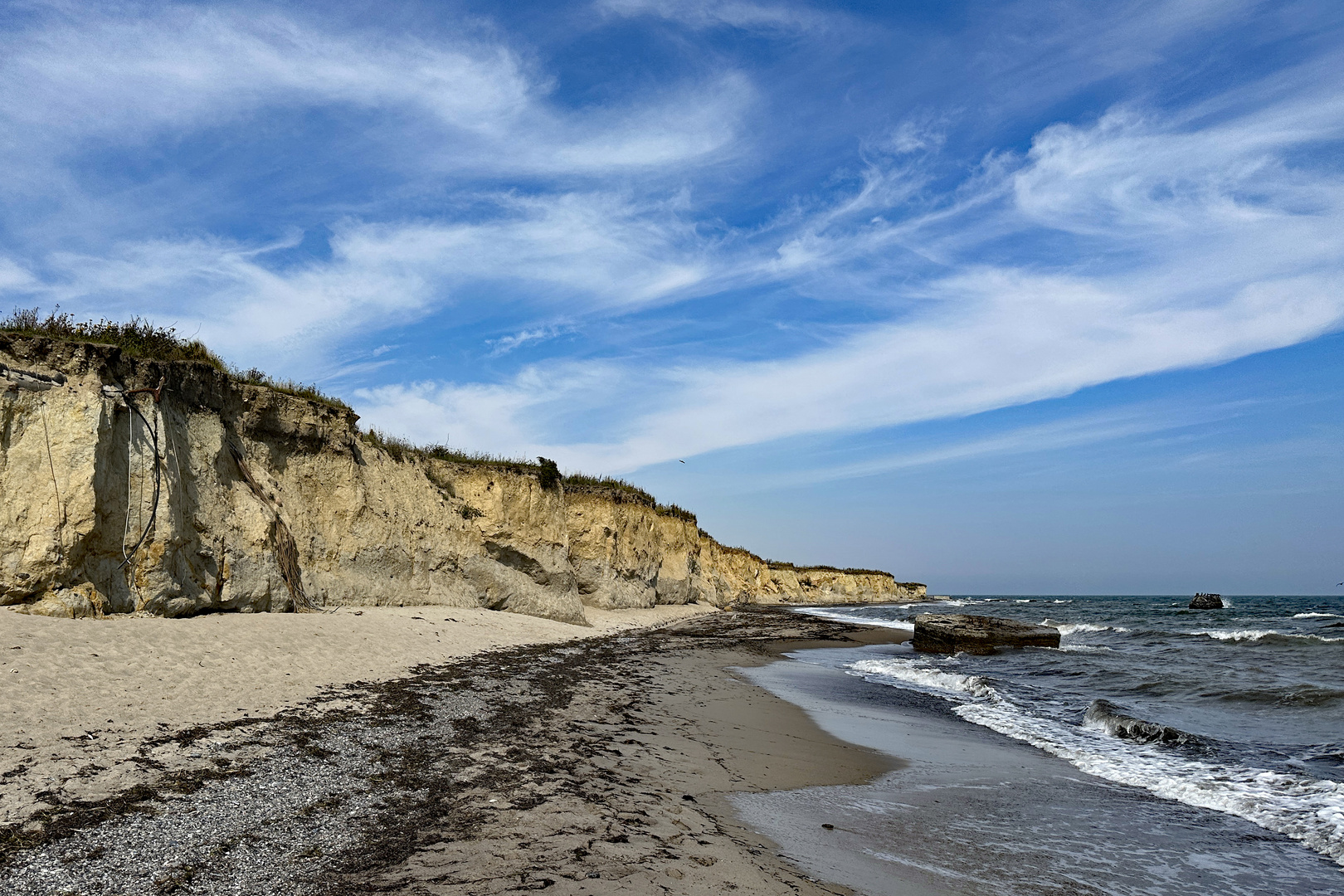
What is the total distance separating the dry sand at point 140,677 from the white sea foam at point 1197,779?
31.0ft

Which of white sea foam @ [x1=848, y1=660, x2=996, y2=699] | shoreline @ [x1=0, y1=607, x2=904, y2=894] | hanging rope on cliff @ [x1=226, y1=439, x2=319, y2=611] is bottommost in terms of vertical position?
white sea foam @ [x1=848, y1=660, x2=996, y2=699]

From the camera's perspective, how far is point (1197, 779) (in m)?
7.77

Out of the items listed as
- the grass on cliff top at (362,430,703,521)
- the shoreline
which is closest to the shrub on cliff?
the grass on cliff top at (362,430,703,521)

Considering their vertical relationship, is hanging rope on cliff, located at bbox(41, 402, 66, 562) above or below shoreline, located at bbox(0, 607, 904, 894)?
above

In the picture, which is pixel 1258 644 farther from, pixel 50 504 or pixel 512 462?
pixel 50 504

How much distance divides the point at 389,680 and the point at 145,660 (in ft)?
9.69

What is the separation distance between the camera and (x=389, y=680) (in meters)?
9.99

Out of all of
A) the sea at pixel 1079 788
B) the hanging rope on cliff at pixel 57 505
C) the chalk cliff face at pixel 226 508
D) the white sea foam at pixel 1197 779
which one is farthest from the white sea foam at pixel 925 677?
the hanging rope on cliff at pixel 57 505

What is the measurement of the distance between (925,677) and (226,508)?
1527 centimetres

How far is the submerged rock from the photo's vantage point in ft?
70.7

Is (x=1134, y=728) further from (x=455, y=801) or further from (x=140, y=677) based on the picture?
(x=140, y=677)

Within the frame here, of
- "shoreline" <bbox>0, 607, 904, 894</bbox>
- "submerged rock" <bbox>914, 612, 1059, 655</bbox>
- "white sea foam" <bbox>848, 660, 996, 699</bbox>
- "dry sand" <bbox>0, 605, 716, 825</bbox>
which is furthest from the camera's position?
"submerged rock" <bbox>914, 612, 1059, 655</bbox>

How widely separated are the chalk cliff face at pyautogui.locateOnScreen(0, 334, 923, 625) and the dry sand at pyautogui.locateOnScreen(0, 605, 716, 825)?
3.30 ft

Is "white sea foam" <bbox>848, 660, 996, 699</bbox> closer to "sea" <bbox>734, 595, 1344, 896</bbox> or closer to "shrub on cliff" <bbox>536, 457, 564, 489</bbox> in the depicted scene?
"sea" <bbox>734, 595, 1344, 896</bbox>
